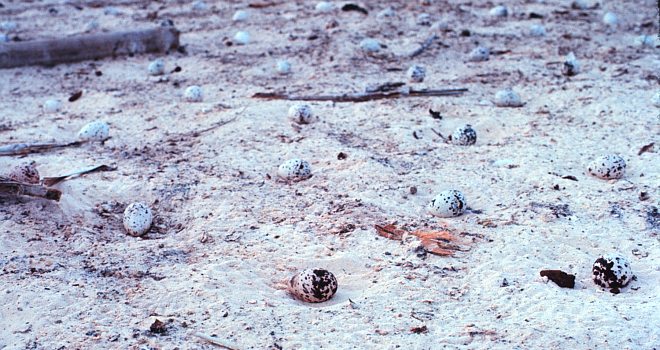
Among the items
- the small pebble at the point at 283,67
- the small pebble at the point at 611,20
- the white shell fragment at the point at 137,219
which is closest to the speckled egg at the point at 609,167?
the white shell fragment at the point at 137,219

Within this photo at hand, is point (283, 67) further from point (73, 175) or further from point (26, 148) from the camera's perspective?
point (73, 175)

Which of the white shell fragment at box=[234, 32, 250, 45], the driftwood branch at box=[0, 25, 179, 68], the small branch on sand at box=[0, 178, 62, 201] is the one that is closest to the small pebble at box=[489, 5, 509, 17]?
the white shell fragment at box=[234, 32, 250, 45]

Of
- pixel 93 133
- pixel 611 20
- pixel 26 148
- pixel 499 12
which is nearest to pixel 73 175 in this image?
pixel 26 148

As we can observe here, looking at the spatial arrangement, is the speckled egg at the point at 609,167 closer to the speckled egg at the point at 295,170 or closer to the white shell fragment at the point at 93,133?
the speckled egg at the point at 295,170

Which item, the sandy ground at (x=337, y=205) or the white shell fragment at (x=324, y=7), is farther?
the white shell fragment at (x=324, y=7)

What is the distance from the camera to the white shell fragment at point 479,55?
631 centimetres

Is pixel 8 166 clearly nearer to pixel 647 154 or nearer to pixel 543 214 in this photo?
pixel 543 214

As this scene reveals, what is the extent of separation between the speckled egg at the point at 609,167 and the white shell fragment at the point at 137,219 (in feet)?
7.39

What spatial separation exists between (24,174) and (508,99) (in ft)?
9.99

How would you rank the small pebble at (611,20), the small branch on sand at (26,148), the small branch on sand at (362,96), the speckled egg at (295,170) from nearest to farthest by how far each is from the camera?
the speckled egg at (295,170) < the small branch on sand at (26,148) < the small branch on sand at (362,96) < the small pebble at (611,20)

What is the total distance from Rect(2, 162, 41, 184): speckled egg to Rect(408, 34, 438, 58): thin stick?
3.52m

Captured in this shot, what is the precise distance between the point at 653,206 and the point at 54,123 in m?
3.69

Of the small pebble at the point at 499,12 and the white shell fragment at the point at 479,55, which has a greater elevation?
the small pebble at the point at 499,12

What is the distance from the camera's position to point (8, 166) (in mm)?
4227
